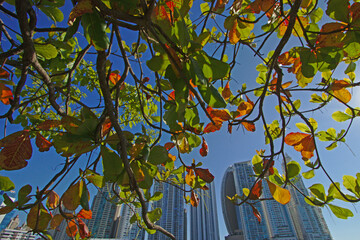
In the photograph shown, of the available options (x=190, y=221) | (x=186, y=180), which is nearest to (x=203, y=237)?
(x=190, y=221)

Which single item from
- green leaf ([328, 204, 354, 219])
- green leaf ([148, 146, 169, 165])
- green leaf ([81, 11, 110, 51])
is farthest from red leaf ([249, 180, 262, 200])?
green leaf ([81, 11, 110, 51])

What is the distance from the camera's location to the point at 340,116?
1.01 metres

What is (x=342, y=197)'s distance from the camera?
75 cm

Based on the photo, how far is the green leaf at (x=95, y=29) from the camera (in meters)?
0.41

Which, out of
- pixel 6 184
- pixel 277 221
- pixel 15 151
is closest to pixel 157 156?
pixel 15 151

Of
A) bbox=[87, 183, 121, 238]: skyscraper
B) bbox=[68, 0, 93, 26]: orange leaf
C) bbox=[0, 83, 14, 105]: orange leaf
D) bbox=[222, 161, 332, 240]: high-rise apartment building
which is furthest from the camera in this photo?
bbox=[222, 161, 332, 240]: high-rise apartment building

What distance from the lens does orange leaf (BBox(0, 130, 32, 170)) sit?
58 cm

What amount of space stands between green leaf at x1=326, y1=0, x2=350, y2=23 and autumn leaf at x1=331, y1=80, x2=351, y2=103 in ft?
1.22

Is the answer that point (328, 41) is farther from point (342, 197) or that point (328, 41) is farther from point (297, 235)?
point (297, 235)

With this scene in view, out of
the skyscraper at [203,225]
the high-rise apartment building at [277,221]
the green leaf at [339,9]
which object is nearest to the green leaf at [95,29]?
the green leaf at [339,9]

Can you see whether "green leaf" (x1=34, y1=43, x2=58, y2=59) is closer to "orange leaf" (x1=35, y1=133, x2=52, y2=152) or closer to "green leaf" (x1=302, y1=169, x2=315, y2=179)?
"orange leaf" (x1=35, y1=133, x2=52, y2=152)

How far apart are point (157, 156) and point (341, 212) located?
0.82m

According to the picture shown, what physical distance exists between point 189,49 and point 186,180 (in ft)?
2.49

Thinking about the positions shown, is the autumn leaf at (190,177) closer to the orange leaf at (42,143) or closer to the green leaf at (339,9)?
the orange leaf at (42,143)
